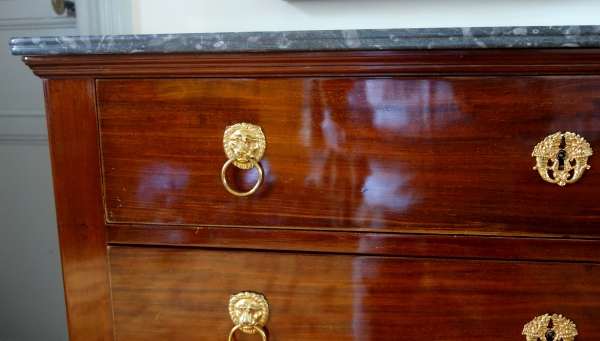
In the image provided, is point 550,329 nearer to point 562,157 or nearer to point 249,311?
point 562,157

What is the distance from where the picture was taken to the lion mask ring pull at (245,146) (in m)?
0.48

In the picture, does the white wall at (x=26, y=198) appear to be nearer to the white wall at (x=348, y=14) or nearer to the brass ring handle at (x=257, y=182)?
the white wall at (x=348, y=14)

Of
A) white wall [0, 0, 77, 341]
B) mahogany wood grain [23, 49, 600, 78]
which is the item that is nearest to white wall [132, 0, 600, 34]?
white wall [0, 0, 77, 341]

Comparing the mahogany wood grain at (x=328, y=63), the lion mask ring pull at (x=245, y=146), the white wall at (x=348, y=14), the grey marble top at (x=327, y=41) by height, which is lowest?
the lion mask ring pull at (x=245, y=146)

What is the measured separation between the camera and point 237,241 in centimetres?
51

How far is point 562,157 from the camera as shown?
17.8 inches

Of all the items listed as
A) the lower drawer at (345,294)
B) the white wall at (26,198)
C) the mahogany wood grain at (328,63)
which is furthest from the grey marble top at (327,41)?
the white wall at (26,198)

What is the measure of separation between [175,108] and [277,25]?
0.51 metres

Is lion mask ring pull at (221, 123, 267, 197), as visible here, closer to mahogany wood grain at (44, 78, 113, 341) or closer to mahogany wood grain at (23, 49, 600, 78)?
mahogany wood grain at (23, 49, 600, 78)

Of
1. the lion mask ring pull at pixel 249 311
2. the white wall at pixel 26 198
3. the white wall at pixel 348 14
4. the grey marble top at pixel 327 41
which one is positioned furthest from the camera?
the white wall at pixel 26 198

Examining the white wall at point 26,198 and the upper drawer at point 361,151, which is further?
the white wall at point 26,198

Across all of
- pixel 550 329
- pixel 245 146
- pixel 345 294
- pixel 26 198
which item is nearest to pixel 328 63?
pixel 245 146

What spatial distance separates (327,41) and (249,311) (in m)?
0.34

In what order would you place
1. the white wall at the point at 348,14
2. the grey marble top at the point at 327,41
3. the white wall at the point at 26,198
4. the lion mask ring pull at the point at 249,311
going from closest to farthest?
the grey marble top at the point at 327,41 < the lion mask ring pull at the point at 249,311 < the white wall at the point at 348,14 < the white wall at the point at 26,198
